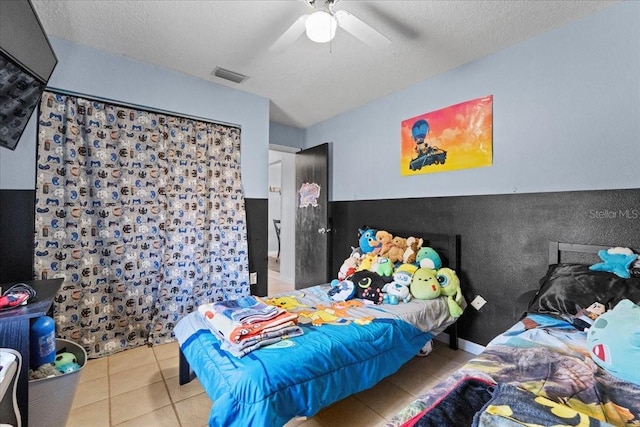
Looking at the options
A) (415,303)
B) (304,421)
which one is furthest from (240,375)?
(415,303)

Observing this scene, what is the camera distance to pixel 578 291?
1.64 m

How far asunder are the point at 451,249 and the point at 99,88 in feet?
10.9

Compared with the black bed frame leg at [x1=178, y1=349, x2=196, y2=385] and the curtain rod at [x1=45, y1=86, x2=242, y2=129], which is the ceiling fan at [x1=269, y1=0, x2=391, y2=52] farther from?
the black bed frame leg at [x1=178, y1=349, x2=196, y2=385]

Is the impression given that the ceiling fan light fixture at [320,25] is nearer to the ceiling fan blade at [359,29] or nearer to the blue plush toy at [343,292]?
the ceiling fan blade at [359,29]

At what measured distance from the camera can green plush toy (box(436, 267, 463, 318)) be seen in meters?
2.32

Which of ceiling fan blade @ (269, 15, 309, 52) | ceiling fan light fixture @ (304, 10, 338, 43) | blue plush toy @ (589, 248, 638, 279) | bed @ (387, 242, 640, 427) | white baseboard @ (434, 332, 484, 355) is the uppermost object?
ceiling fan blade @ (269, 15, 309, 52)

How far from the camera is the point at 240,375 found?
4.21 ft

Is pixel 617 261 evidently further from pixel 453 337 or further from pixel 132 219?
pixel 132 219

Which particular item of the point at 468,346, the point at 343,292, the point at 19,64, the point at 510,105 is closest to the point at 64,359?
the point at 19,64

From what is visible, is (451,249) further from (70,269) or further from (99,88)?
(99,88)

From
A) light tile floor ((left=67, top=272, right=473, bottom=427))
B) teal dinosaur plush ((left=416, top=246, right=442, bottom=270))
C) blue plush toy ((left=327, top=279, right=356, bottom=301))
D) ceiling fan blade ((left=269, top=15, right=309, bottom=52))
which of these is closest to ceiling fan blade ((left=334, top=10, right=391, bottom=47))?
ceiling fan blade ((left=269, top=15, right=309, bottom=52))

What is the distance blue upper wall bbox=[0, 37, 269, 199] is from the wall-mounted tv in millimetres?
226

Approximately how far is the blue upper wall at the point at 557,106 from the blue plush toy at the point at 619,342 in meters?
0.99

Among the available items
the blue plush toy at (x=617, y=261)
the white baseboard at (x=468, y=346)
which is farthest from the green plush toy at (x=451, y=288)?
the blue plush toy at (x=617, y=261)
